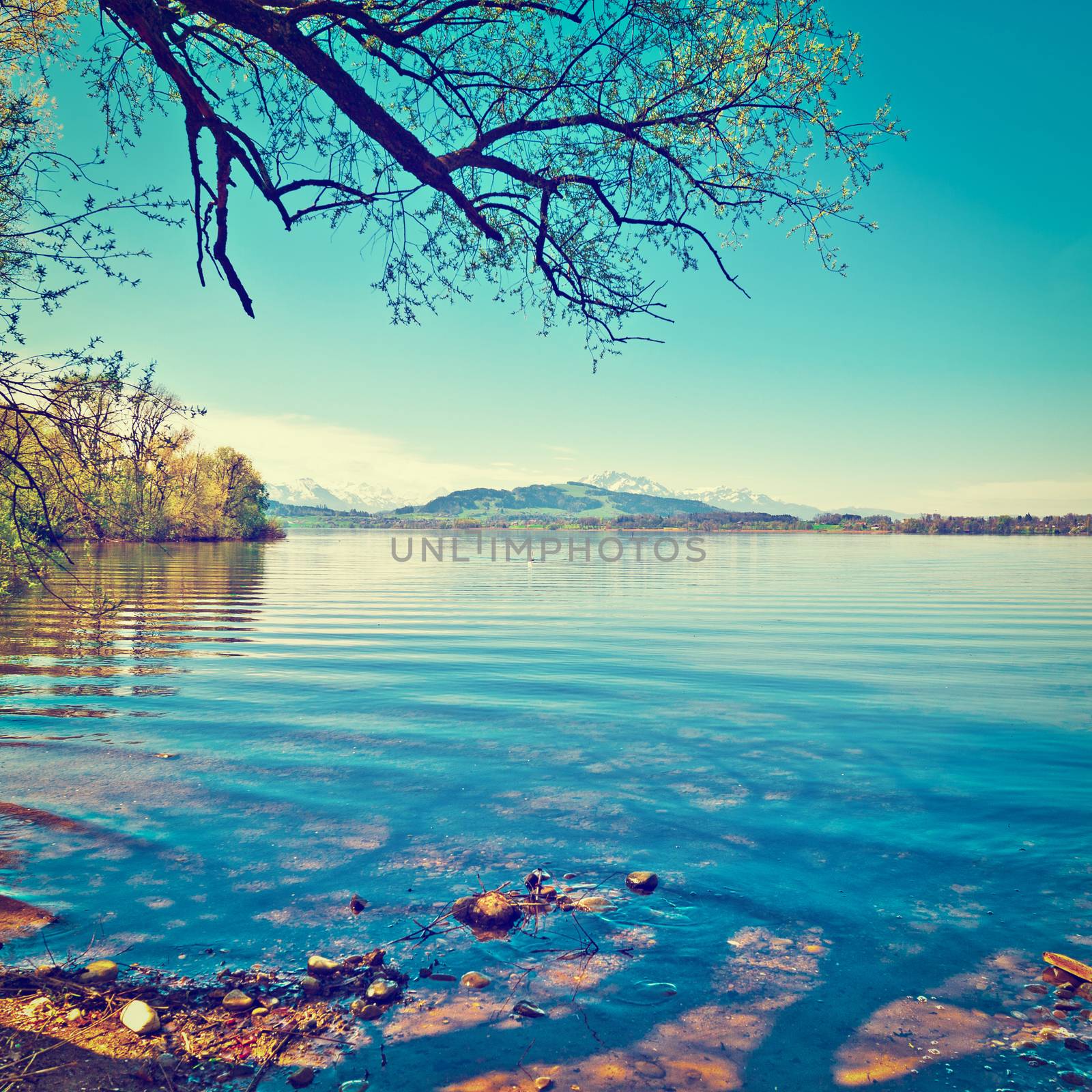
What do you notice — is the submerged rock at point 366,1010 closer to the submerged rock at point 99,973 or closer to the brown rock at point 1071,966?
the submerged rock at point 99,973

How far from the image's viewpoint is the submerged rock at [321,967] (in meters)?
5.65

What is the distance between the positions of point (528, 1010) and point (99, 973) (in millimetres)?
3394

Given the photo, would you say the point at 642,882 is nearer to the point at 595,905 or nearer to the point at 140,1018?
the point at 595,905

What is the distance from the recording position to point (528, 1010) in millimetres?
5328

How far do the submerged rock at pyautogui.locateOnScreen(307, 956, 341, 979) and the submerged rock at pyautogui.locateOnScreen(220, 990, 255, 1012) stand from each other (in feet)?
1.60

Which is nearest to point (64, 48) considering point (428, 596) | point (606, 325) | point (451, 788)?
point (606, 325)

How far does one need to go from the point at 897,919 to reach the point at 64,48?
16088 mm

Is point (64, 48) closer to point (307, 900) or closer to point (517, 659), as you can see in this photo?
point (307, 900)

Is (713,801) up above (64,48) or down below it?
below

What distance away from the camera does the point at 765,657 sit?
900 inches

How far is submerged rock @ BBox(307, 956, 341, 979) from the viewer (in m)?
5.65

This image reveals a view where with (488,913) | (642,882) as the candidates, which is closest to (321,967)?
(488,913)

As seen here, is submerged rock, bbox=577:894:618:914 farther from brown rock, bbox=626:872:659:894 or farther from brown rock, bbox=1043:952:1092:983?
brown rock, bbox=1043:952:1092:983

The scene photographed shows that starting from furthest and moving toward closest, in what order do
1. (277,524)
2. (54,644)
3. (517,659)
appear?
(277,524)
(54,644)
(517,659)
